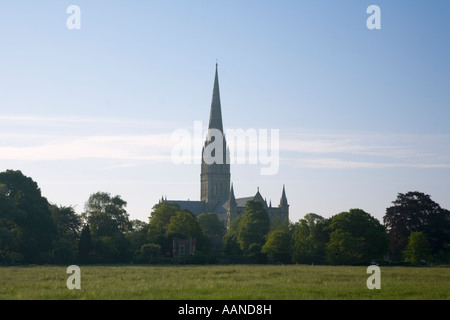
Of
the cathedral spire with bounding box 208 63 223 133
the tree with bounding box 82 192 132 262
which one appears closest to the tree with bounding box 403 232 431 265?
the tree with bounding box 82 192 132 262

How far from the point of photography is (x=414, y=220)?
82.2 meters

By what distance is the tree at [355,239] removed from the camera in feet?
227

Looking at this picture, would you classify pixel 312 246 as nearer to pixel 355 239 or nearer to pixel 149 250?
pixel 355 239

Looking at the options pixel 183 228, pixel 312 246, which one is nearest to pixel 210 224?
pixel 183 228

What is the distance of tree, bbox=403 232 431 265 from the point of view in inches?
2783

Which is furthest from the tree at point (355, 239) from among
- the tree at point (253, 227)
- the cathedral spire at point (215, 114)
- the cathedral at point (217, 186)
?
the cathedral spire at point (215, 114)

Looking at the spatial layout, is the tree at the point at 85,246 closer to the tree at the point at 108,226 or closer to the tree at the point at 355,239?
the tree at the point at 108,226

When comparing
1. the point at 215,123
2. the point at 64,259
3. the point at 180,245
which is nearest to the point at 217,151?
the point at 215,123

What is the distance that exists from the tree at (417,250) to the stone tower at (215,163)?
327 feet

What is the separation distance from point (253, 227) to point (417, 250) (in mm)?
29047

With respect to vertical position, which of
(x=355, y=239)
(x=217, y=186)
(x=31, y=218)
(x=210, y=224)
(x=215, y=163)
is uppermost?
(x=215, y=163)
